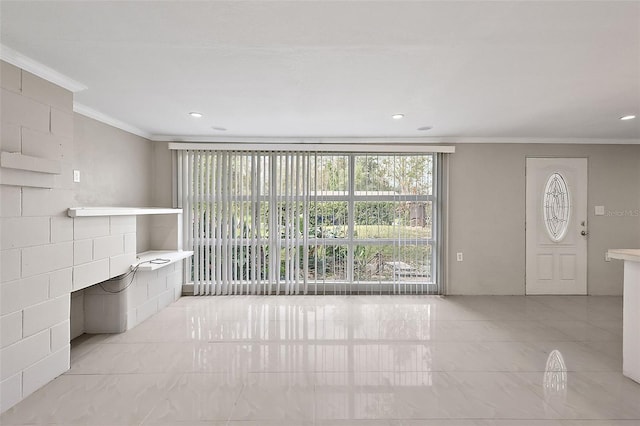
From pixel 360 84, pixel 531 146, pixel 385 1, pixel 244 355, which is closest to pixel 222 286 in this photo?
pixel 244 355

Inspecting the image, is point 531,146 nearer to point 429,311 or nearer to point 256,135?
point 429,311

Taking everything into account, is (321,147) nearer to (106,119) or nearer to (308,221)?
(308,221)

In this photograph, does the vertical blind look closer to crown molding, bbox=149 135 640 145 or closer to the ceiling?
crown molding, bbox=149 135 640 145

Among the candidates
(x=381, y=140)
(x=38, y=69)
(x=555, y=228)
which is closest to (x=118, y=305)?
(x=38, y=69)

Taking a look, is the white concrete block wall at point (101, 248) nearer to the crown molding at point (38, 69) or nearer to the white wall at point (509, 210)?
the crown molding at point (38, 69)

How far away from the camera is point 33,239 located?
2.23m

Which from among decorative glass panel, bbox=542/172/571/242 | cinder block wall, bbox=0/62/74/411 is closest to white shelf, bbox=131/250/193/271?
cinder block wall, bbox=0/62/74/411

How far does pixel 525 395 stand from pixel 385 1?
8.73 ft

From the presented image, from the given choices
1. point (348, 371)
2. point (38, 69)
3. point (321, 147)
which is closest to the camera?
Answer: point (38, 69)

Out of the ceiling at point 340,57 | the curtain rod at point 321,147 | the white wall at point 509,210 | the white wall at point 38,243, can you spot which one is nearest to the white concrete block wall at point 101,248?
the white wall at point 38,243

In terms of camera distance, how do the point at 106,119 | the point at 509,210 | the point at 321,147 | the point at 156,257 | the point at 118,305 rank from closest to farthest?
1. the point at 118,305
2. the point at 106,119
3. the point at 156,257
4. the point at 321,147
5. the point at 509,210

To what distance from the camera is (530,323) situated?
11.8 feet

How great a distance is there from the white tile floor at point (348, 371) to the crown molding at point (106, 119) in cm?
231

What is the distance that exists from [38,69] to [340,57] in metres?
2.17
